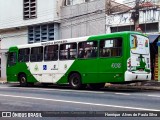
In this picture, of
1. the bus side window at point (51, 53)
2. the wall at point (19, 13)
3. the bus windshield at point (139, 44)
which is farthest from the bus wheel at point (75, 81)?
the wall at point (19, 13)

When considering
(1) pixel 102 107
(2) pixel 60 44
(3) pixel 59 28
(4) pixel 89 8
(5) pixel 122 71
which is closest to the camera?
(1) pixel 102 107

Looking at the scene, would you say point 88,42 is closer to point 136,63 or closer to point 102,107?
point 136,63

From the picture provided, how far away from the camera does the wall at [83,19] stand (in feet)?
91.2

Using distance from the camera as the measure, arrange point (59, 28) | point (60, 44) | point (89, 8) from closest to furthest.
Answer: point (60, 44), point (89, 8), point (59, 28)

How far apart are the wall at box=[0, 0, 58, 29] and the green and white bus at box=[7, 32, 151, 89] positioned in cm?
655

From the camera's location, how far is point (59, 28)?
30938mm

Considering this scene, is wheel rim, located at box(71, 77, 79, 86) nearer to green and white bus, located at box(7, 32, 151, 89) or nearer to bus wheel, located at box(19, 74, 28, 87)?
green and white bus, located at box(7, 32, 151, 89)

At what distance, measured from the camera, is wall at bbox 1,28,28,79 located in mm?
Result: 34009

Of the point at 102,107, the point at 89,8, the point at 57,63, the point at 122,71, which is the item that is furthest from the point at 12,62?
the point at 102,107

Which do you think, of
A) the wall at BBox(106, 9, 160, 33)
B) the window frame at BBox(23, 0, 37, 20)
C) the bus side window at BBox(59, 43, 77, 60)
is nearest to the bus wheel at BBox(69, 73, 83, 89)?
the bus side window at BBox(59, 43, 77, 60)

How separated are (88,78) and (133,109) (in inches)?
358

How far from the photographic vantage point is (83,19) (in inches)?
1140

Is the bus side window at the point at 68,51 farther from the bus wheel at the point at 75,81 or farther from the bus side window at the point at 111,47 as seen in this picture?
the bus side window at the point at 111,47

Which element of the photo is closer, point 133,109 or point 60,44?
point 133,109
